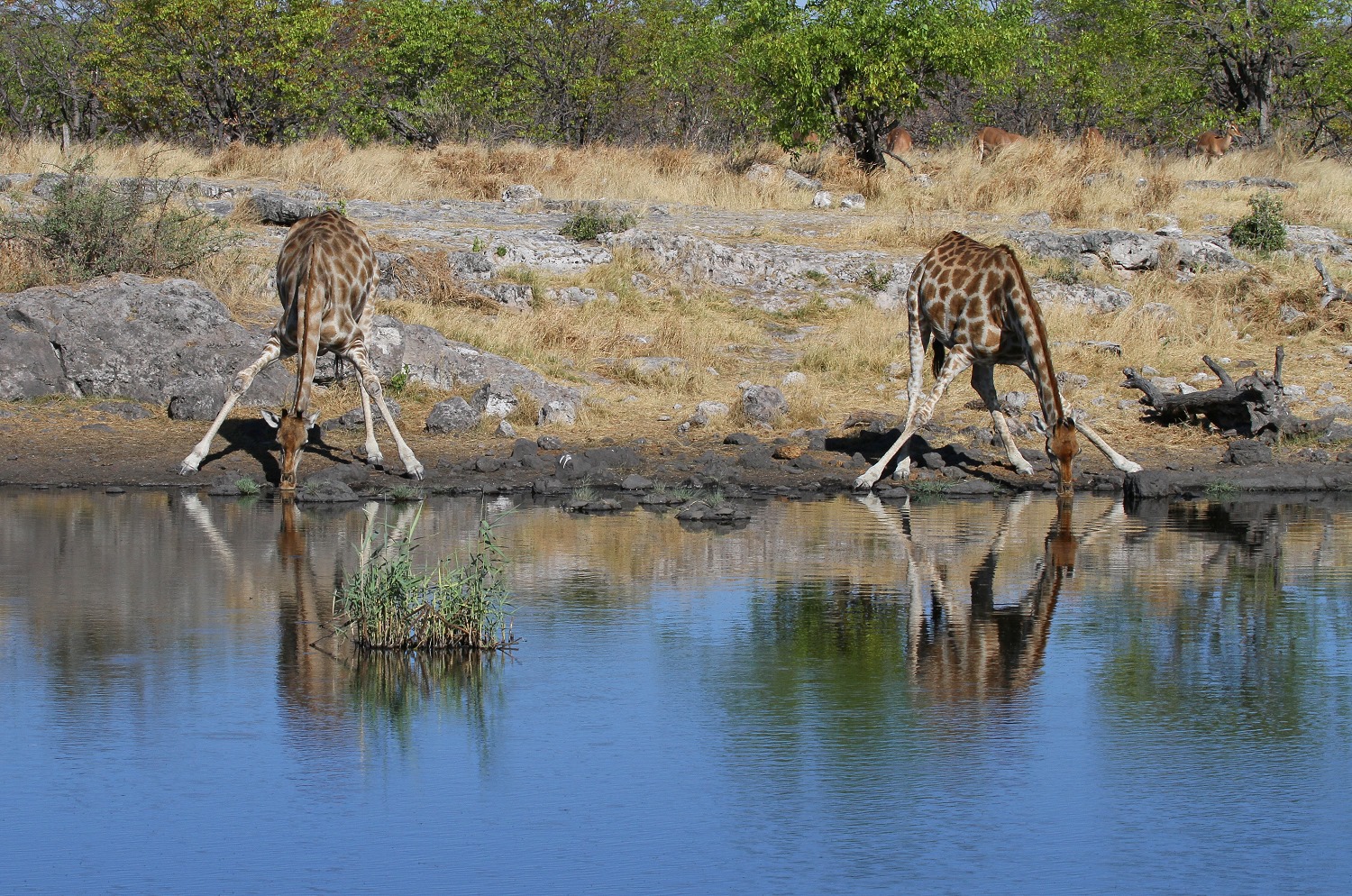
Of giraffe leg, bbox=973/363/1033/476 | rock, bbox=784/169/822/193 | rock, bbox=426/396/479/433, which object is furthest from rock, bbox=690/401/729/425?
rock, bbox=784/169/822/193

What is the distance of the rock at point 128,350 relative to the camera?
1738 cm

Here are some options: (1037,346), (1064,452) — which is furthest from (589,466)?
(1064,452)

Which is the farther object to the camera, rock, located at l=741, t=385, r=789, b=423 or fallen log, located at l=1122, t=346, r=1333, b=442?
rock, located at l=741, t=385, r=789, b=423

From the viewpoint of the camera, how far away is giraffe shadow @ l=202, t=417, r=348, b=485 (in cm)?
1537

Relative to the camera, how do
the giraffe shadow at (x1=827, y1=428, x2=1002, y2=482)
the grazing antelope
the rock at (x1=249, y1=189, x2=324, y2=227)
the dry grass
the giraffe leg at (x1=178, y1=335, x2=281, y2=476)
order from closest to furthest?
the giraffe leg at (x1=178, y1=335, x2=281, y2=476) → the giraffe shadow at (x1=827, y1=428, x2=1002, y2=482) → the dry grass → the rock at (x1=249, y1=189, x2=324, y2=227) → the grazing antelope

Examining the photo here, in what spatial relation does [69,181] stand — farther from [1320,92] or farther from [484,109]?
[1320,92]

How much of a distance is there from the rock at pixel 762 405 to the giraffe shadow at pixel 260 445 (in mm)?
4389

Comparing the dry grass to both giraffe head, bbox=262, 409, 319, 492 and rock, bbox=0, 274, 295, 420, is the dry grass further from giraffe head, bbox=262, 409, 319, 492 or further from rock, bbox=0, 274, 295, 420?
giraffe head, bbox=262, 409, 319, 492

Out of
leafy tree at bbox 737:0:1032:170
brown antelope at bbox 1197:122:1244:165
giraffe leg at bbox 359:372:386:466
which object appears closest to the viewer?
giraffe leg at bbox 359:372:386:466

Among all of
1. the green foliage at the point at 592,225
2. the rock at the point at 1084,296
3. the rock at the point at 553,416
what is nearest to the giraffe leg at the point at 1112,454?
the rock at the point at 553,416

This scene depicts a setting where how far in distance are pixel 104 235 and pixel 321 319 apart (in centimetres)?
647

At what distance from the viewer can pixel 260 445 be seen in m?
16.1

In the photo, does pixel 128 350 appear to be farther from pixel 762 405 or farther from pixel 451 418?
pixel 762 405

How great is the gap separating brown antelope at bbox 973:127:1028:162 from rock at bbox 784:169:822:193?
316 cm
